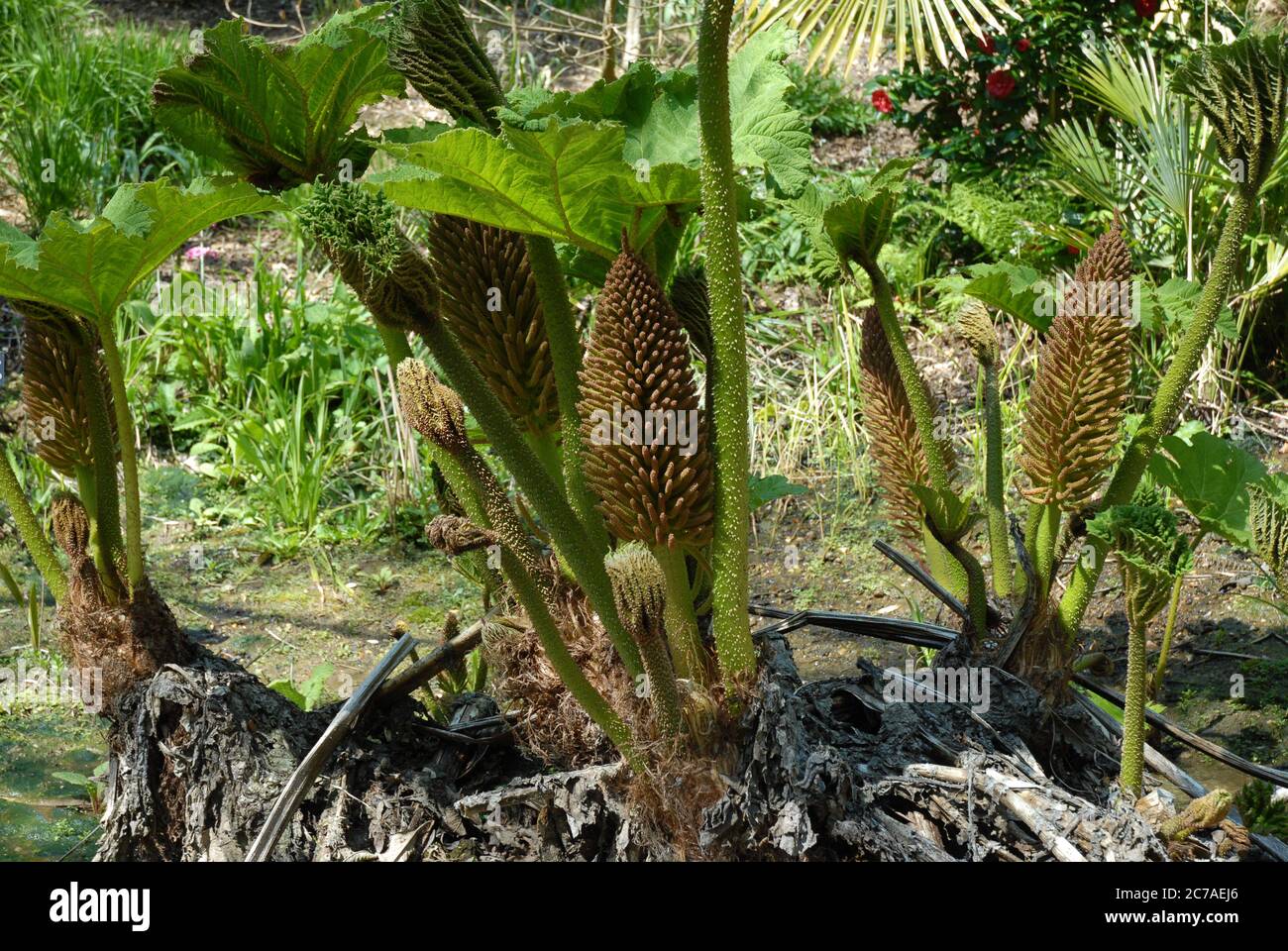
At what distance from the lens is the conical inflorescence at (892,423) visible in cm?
242

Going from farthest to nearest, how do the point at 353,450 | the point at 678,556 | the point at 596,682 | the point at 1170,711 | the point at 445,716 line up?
the point at 353,450
the point at 1170,711
the point at 445,716
the point at 596,682
the point at 678,556

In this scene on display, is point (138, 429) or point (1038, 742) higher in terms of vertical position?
point (138, 429)

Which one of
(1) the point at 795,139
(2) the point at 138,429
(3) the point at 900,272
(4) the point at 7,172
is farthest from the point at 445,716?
(4) the point at 7,172

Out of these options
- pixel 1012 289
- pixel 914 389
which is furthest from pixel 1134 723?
pixel 1012 289

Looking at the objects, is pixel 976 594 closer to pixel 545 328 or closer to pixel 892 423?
pixel 892 423

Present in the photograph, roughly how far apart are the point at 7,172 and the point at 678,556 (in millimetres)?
6089

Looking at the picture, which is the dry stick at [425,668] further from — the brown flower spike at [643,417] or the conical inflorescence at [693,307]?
the conical inflorescence at [693,307]

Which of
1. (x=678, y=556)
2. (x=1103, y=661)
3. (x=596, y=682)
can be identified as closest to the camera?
(x=678, y=556)

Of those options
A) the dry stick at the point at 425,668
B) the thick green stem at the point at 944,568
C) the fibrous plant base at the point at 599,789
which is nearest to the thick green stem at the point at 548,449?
the dry stick at the point at 425,668

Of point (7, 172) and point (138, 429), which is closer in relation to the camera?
point (138, 429)

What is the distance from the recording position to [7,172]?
22.0 ft

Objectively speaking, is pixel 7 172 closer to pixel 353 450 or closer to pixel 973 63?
pixel 353 450

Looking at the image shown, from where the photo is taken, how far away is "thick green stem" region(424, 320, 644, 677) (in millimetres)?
1738

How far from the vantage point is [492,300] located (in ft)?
6.57
